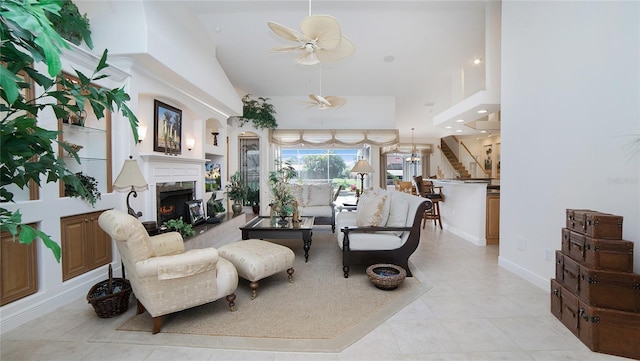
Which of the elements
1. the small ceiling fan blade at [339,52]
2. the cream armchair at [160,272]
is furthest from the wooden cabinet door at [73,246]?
the small ceiling fan blade at [339,52]

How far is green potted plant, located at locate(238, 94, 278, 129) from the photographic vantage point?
7152mm

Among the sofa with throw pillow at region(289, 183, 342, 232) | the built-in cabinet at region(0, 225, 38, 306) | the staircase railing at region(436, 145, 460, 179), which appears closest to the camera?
the built-in cabinet at region(0, 225, 38, 306)

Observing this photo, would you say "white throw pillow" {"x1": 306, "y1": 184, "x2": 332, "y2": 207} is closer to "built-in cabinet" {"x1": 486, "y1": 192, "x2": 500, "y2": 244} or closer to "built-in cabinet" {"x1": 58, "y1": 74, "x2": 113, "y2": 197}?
"built-in cabinet" {"x1": 486, "y1": 192, "x2": 500, "y2": 244}

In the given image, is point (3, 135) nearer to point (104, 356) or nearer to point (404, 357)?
point (104, 356)

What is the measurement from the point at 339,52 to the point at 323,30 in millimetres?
482

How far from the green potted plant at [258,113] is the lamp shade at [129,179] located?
4602 mm

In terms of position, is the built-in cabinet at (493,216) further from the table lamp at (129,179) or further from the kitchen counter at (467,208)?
the table lamp at (129,179)

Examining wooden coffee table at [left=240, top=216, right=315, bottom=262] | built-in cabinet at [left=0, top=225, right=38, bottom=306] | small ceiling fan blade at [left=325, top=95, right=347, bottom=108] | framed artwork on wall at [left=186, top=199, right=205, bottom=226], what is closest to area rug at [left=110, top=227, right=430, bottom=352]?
wooden coffee table at [left=240, top=216, right=315, bottom=262]

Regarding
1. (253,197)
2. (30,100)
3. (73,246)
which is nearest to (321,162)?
(253,197)

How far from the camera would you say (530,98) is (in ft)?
9.78

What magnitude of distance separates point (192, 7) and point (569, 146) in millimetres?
5414

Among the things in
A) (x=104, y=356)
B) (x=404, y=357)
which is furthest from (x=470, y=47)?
(x=104, y=356)

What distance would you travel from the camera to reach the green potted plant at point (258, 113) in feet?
23.5

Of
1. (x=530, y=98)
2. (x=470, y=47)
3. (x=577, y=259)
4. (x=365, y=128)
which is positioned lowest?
(x=577, y=259)
